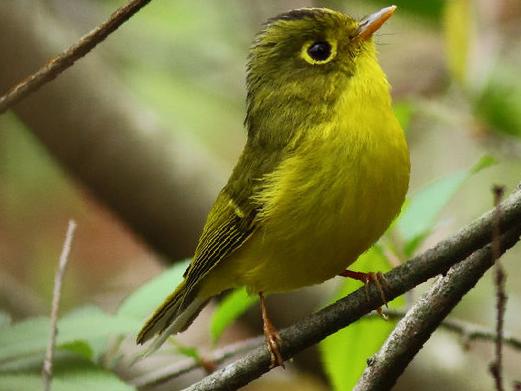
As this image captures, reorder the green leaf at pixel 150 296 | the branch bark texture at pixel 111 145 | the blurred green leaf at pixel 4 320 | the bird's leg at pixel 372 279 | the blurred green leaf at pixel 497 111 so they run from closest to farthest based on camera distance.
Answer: the bird's leg at pixel 372 279
the blurred green leaf at pixel 4 320
the green leaf at pixel 150 296
the blurred green leaf at pixel 497 111
the branch bark texture at pixel 111 145

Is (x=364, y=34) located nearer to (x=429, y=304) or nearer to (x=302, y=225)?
(x=302, y=225)

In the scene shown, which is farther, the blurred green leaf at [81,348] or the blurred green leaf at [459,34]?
the blurred green leaf at [459,34]

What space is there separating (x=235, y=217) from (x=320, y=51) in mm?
626

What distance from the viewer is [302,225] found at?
2.90 m

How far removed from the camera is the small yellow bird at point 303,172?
2857mm

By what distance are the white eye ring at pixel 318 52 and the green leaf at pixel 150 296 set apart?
0.83 metres

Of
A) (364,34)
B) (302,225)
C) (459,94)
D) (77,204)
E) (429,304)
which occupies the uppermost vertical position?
(77,204)

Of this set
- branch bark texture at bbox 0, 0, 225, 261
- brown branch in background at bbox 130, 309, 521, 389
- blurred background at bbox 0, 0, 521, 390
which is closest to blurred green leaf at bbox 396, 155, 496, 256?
brown branch in background at bbox 130, 309, 521, 389

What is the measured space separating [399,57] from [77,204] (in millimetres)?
2590

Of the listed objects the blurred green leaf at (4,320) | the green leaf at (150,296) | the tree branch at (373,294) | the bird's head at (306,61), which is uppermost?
the bird's head at (306,61)

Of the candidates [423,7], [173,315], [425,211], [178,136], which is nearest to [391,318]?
[425,211]

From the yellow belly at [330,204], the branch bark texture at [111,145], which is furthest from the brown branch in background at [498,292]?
the branch bark texture at [111,145]

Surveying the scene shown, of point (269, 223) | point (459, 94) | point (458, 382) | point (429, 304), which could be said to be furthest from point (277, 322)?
point (429, 304)

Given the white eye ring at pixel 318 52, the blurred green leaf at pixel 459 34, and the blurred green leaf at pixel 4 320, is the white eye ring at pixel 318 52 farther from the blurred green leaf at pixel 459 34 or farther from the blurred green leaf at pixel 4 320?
the blurred green leaf at pixel 4 320
